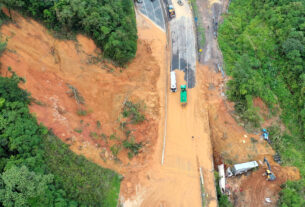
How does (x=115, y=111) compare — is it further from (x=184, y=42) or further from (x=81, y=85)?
(x=184, y=42)

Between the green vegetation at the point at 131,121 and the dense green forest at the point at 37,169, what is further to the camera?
the green vegetation at the point at 131,121

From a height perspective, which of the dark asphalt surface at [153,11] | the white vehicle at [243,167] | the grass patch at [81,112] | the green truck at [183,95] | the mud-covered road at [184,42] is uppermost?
the dark asphalt surface at [153,11]

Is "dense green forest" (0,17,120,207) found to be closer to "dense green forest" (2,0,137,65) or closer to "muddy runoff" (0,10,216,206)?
"muddy runoff" (0,10,216,206)

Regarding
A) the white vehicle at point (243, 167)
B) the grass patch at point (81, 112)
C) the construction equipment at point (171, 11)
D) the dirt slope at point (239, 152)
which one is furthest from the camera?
the construction equipment at point (171, 11)

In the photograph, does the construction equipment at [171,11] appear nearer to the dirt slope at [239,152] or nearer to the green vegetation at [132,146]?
the dirt slope at [239,152]

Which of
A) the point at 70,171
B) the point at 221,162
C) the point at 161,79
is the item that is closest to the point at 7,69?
the point at 70,171

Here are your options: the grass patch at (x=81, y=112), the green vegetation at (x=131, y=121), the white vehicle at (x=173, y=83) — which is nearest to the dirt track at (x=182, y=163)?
the white vehicle at (x=173, y=83)

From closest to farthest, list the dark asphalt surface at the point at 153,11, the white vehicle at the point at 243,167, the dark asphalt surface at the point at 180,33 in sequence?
the white vehicle at the point at 243,167, the dark asphalt surface at the point at 180,33, the dark asphalt surface at the point at 153,11

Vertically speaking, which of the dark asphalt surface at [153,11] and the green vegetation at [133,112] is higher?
the dark asphalt surface at [153,11]

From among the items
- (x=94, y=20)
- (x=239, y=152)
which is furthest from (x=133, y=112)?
(x=239, y=152)
